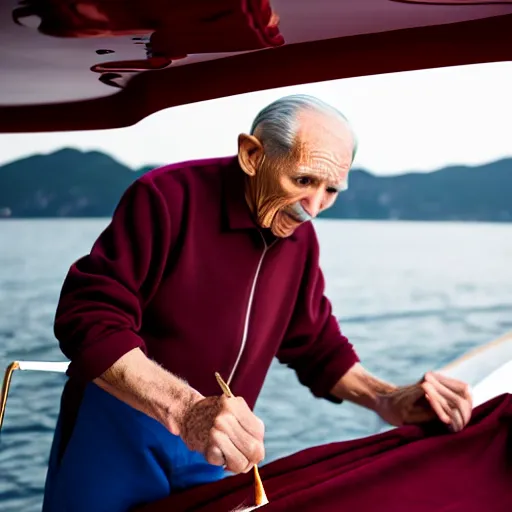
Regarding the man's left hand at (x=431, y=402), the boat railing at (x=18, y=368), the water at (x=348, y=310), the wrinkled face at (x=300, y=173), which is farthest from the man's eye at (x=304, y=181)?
the boat railing at (x=18, y=368)

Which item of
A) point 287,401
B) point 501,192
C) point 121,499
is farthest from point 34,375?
point 501,192

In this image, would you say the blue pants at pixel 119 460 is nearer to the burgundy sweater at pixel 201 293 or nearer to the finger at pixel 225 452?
the burgundy sweater at pixel 201 293

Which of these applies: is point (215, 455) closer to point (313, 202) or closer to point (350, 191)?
point (313, 202)

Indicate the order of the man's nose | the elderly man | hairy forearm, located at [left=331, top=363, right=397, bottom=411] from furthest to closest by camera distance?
hairy forearm, located at [left=331, top=363, right=397, bottom=411]
the man's nose
the elderly man

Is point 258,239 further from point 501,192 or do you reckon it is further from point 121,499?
point 501,192

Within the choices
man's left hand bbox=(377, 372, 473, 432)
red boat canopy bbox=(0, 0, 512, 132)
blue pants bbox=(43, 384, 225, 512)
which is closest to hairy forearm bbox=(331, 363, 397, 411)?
man's left hand bbox=(377, 372, 473, 432)

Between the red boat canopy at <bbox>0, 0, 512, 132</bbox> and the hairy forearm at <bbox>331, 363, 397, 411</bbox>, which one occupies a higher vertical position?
the red boat canopy at <bbox>0, 0, 512, 132</bbox>

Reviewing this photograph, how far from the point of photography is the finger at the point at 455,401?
1228mm

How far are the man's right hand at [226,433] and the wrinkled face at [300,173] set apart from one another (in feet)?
0.97

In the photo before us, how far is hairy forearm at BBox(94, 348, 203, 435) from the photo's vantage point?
1000mm

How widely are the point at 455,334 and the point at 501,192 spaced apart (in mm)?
275

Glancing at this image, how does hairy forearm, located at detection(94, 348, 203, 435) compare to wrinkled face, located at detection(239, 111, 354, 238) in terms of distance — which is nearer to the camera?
hairy forearm, located at detection(94, 348, 203, 435)

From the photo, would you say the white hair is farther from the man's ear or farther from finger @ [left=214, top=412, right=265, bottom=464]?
finger @ [left=214, top=412, right=265, bottom=464]

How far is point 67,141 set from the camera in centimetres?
136
